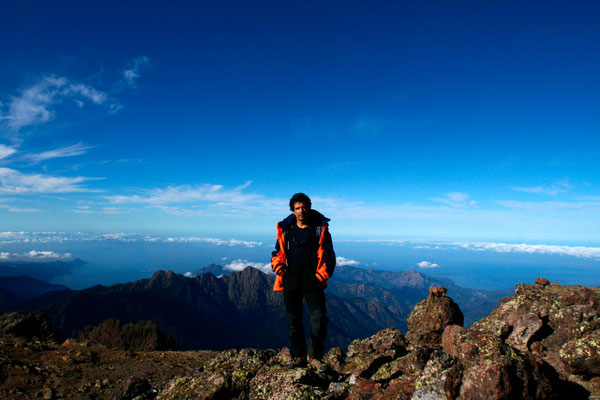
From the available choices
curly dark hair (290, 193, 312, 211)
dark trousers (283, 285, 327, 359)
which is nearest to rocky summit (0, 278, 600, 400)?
dark trousers (283, 285, 327, 359)

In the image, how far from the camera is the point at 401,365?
827cm

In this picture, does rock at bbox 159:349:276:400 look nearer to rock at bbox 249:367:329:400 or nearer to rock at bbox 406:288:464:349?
rock at bbox 249:367:329:400

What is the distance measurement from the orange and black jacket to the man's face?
0.88 ft

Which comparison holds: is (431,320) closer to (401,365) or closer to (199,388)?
(401,365)

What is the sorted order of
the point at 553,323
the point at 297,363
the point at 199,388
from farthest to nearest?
the point at 553,323 → the point at 297,363 → the point at 199,388

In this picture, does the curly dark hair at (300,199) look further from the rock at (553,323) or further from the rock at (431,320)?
the rock at (431,320)

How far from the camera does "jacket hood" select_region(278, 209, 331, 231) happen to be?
8945 millimetres

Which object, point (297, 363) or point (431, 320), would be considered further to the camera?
point (431, 320)

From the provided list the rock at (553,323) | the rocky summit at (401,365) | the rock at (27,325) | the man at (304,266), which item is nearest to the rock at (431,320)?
the rocky summit at (401,365)

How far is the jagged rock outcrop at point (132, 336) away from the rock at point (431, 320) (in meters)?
51.5

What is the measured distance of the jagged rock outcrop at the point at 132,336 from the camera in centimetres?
5434

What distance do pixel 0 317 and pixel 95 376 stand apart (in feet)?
52.0

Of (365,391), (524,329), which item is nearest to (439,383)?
(365,391)

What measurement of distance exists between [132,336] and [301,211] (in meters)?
75.5
